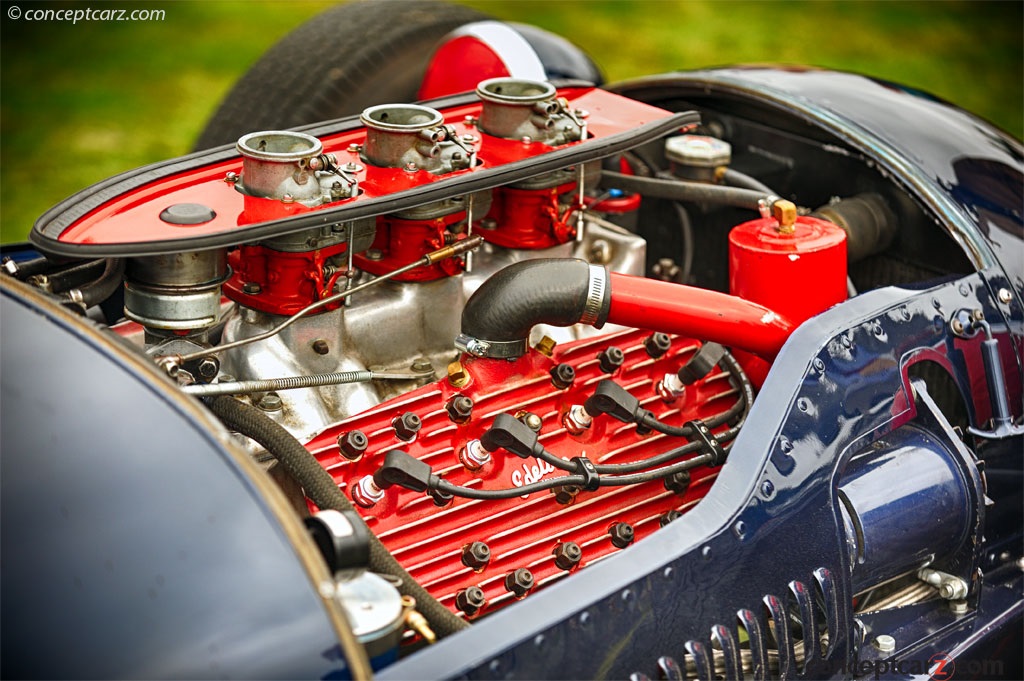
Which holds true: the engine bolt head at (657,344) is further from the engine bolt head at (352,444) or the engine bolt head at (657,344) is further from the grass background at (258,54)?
the grass background at (258,54)

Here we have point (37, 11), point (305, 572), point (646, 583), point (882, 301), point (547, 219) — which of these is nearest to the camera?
point (305, 572)

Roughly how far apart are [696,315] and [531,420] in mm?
336

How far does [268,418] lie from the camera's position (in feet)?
6.16

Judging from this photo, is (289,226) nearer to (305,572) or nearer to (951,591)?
(305,572)

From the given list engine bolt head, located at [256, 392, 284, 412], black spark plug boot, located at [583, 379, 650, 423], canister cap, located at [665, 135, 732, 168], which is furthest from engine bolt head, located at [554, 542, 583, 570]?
canister cap, located at [665, 135, 732, 168]

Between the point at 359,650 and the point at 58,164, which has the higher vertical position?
the point at 359,650

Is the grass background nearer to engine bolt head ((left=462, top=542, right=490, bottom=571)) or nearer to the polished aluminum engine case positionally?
the polished aluminum engine case

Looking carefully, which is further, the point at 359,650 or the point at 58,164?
the point at 58,164

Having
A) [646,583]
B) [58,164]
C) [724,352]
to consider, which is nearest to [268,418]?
[646,583]

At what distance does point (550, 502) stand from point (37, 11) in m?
5.16

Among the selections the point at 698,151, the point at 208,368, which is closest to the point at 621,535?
the point at 208,368

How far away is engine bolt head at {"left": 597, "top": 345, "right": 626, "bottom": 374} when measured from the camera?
7.38 feet

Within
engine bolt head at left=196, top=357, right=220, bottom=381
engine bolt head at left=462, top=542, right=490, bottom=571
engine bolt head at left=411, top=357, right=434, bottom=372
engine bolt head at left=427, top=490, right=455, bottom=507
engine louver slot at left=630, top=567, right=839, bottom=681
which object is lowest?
engine louver slot at left=630, top=567, right=839, bottom=681

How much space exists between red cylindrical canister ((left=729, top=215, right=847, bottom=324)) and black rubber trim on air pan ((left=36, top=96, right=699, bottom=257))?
0.29 metres
